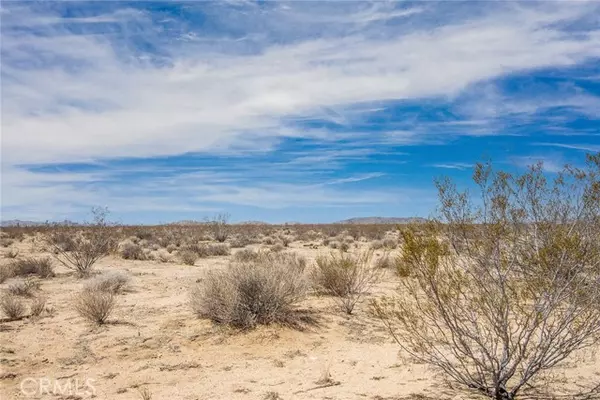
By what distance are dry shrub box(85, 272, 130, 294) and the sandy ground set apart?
146 centimetres

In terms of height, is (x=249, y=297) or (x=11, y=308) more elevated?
(x=249, y=297)

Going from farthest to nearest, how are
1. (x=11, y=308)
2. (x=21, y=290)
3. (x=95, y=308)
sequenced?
(x=21, y=290)
(x=11, y=308)
(x=95, y=308)

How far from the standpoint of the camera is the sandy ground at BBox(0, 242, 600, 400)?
6.42 m

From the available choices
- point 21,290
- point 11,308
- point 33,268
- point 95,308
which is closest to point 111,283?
point 21,290

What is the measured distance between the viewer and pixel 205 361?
25.2 ft

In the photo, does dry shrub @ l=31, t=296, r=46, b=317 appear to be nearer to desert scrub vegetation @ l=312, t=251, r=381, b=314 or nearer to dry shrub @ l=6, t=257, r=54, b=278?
dry shrub @ l=6, t=257, r=54, b=278

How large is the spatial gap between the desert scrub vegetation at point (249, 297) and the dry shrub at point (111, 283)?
3635 millimetres

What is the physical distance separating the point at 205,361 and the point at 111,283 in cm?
628

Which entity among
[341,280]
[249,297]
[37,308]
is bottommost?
[37,308]

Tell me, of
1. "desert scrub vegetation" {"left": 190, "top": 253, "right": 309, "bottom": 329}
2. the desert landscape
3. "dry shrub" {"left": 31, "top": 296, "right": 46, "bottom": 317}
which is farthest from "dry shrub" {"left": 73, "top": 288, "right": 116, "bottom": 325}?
"desert scrub vegetation" {"left": 190, "top": 253, "right": 309, "bottom": 329}

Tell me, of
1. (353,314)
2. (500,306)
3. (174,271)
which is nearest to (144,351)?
(353,314)

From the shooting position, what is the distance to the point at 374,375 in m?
6.91

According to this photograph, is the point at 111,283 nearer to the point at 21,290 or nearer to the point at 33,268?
the point at 21,290

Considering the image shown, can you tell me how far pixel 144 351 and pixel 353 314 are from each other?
4382 millimetres
